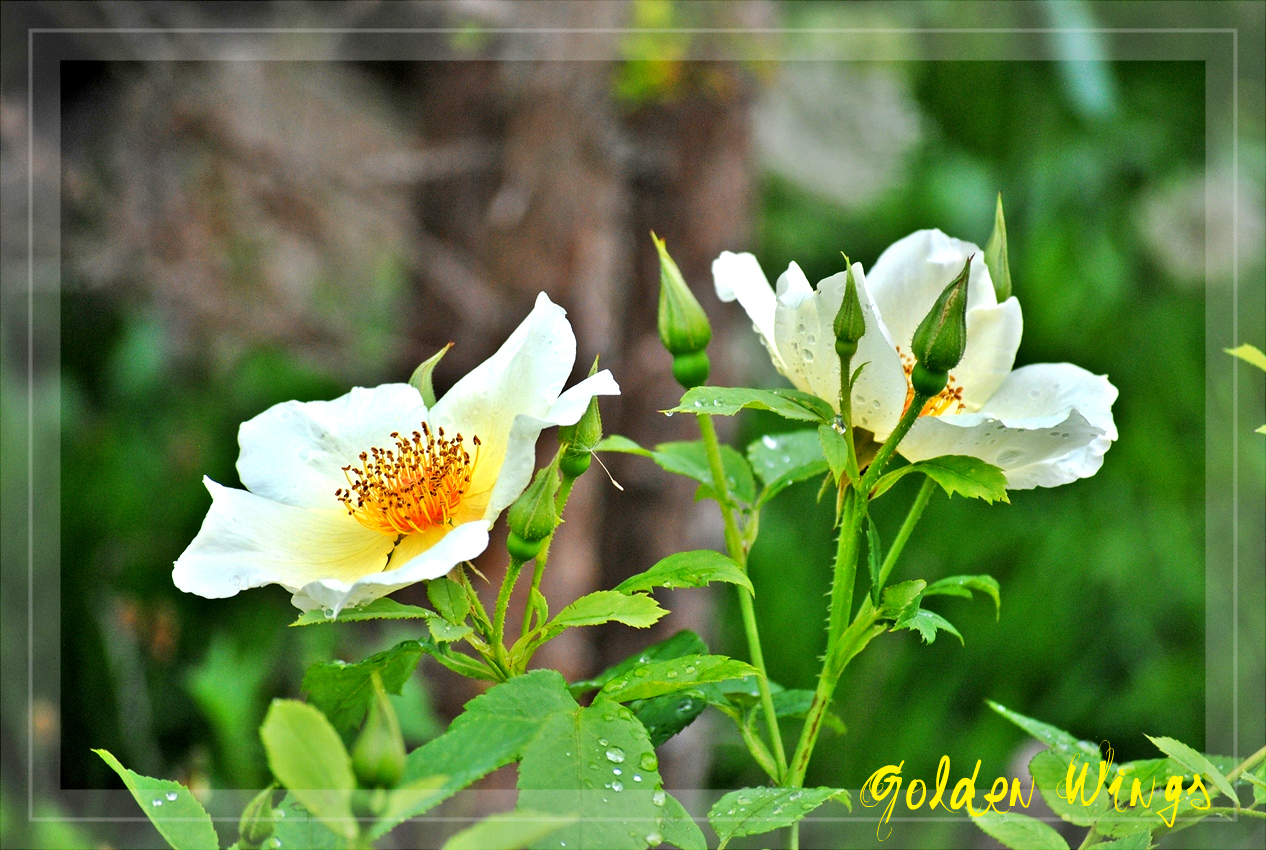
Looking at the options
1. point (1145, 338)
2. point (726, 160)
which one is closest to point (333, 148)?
point (726, 160)

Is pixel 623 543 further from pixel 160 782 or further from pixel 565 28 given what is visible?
pixel 160 782

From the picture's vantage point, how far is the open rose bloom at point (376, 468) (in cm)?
33

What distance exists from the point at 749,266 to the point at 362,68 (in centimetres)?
142

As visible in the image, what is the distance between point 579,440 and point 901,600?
0.35 ft

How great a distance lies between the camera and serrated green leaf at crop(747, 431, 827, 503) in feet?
1.22

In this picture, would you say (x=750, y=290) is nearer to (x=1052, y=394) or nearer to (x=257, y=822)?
(x=1052, y=394)

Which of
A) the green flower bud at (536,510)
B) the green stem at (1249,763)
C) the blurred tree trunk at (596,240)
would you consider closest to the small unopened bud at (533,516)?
the green flower bud at (536,510)

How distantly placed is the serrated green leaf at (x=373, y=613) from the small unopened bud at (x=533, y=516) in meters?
0.03

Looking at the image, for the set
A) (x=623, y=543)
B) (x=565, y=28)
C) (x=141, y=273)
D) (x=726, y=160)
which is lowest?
(x=623, y=543)

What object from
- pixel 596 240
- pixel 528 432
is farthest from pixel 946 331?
pixel 596 240

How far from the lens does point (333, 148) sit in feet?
4.75

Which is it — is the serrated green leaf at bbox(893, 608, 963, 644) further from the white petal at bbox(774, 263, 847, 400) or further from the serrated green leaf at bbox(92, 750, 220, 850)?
the serrated green leaf at bbox(92, 750, 220, 850)

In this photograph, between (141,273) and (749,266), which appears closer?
(749,266)

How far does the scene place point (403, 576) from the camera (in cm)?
27
